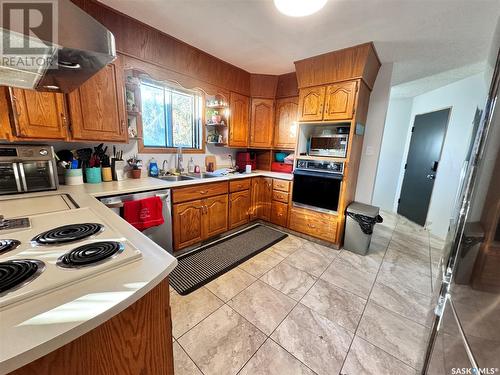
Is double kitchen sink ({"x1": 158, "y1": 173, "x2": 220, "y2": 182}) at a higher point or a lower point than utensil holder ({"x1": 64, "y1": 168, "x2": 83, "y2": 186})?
lower

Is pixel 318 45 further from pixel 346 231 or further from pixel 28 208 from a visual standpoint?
pixel 28 208

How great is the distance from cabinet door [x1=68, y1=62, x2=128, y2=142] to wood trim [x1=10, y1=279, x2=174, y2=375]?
179 cm

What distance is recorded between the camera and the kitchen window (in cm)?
255

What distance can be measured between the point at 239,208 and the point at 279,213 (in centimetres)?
66

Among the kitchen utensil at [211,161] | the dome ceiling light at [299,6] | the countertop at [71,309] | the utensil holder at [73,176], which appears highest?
the dome ceiling light at [299,6]

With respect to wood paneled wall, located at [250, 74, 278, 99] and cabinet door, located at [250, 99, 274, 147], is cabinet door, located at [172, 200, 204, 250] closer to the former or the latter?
cabinet door, located at [250, 99, 274, 147]

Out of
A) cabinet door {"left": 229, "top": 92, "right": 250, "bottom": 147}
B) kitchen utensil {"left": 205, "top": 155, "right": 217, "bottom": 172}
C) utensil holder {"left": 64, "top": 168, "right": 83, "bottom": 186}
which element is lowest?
utensil holder {"left": 64, "top": 168, "right": 83, "bottom": 186}

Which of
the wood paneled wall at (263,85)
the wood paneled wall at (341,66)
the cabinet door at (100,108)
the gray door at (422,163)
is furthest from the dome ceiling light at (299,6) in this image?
the gray door at (422,163)

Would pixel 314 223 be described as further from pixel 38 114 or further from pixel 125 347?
pixel 38 114

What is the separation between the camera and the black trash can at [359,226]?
2.52 metres

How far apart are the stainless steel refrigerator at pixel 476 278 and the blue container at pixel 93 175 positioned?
2.70 meters

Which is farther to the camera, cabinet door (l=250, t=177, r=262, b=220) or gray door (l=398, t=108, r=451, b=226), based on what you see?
gray door (l=398, t=108, r=451, b=226)

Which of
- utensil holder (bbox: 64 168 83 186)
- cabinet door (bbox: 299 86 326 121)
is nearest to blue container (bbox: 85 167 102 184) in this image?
utensil holder (bbox: 64 168 83 186)

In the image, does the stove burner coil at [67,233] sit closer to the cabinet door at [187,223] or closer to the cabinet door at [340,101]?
the cabinet door at [187,223]
